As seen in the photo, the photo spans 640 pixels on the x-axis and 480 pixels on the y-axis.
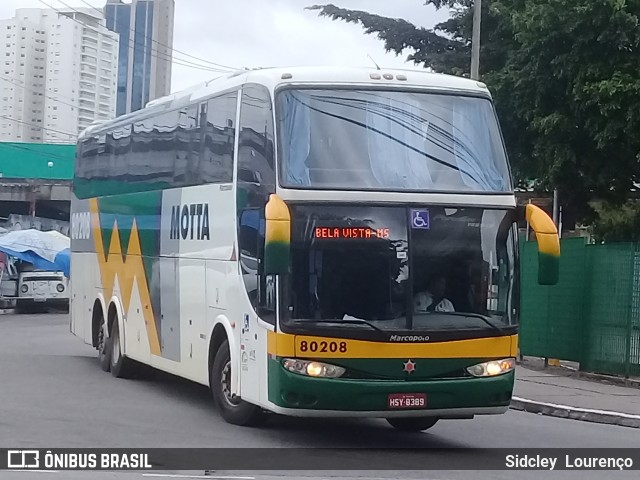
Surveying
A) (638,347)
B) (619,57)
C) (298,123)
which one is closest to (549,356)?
(638,347)

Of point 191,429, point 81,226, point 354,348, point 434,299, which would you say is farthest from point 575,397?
point 81,226

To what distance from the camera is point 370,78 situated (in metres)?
11.8

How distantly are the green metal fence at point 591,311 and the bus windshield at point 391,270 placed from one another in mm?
7519

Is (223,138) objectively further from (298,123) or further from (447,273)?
(447,273)

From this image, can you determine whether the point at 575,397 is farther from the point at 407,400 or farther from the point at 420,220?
the point at 420,220

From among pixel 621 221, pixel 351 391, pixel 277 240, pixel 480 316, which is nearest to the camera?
pixel 277 240

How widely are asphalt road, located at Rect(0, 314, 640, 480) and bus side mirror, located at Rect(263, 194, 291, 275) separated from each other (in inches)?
73.0

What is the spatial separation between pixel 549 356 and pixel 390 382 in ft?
32.7

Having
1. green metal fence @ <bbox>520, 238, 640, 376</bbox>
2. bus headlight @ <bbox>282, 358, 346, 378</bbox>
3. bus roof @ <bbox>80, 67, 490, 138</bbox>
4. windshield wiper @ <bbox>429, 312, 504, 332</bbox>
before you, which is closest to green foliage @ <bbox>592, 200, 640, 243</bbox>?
green metal fence @ <bbox>520, 238, 640, 376</bbox>

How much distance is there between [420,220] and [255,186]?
1774mm

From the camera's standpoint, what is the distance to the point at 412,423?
42.0 feet

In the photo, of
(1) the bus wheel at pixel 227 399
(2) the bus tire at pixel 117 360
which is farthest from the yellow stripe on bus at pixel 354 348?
(2) the bus tire at pixel 117 360

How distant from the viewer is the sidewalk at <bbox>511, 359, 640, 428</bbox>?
14727 mm

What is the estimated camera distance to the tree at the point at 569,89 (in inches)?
800
